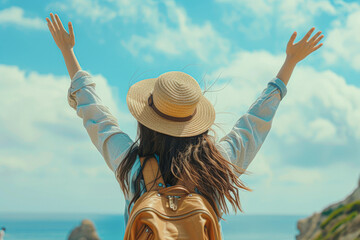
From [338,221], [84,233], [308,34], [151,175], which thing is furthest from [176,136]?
[84,233]

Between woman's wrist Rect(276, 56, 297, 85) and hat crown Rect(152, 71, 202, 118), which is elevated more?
woman's wrist Rect(276, 56, 297, 85)

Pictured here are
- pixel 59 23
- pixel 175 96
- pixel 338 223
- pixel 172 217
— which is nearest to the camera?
pixel 172 217

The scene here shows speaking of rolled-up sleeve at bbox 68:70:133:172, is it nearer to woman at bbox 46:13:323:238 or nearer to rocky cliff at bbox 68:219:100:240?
woman at bbox 46:13:323:238

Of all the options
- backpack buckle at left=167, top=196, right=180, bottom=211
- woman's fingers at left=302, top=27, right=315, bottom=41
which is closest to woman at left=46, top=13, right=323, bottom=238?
backpack buckle at left=167, top=196, right=180, bottom=211

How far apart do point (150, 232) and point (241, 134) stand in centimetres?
82

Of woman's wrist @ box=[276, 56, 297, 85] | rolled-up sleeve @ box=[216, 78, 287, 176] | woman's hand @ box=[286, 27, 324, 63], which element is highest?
woman's hand @ box=[286, 27, 324, 63]

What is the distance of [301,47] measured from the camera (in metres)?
2.76

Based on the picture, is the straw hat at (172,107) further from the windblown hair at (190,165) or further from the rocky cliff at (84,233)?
the rocky cliff at (84,233)

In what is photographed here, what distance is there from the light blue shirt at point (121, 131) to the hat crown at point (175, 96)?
0.92 feet

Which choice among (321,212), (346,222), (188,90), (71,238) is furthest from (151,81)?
(71,238)

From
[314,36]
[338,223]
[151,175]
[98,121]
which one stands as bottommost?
[151,175]

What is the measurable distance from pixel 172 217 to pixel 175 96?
0.64 meters

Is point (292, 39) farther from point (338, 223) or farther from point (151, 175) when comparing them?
point (338, 223)

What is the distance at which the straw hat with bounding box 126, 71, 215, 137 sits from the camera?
212 cm
